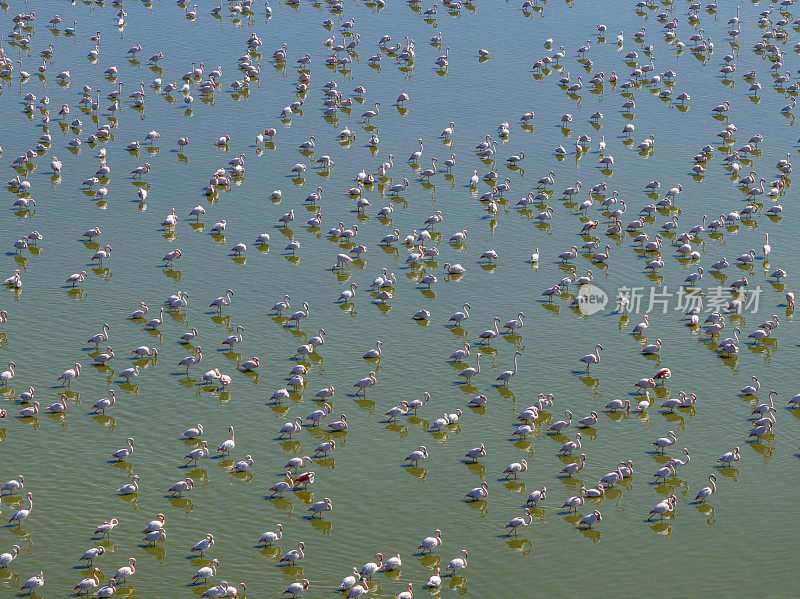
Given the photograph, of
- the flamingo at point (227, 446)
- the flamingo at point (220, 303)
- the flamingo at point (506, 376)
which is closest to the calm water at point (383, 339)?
the flamingo at point (220, 303)

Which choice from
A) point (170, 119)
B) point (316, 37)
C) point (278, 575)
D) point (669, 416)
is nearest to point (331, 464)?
point (278, 575)

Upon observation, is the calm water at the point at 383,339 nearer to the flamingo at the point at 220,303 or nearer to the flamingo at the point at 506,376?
the flamingo at the point at 220,303

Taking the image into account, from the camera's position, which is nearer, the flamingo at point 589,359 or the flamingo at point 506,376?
the flamingo at point 506,376

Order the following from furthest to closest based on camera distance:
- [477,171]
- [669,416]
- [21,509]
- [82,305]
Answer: [477,171] → [82,305] → [669,416] → [21,509]

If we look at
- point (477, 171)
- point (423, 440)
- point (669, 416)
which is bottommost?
point (423, 440)

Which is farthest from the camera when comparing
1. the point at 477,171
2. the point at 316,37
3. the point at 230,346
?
the point at 316,37

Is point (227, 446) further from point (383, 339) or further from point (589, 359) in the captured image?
point (589, 359)

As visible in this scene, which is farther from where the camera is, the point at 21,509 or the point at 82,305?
the point at 82,305

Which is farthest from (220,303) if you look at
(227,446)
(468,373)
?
(468,373)

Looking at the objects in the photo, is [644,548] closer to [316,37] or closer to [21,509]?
[21,509]
